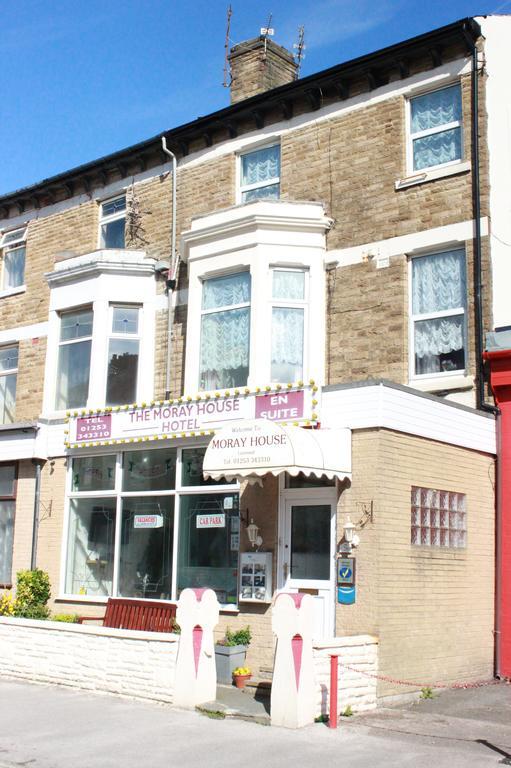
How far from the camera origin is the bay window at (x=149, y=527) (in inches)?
542

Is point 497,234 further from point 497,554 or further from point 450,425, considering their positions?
point 497,554

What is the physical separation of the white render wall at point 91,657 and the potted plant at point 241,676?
1.19 m

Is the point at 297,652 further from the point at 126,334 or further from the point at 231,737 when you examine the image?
the point at 126,334

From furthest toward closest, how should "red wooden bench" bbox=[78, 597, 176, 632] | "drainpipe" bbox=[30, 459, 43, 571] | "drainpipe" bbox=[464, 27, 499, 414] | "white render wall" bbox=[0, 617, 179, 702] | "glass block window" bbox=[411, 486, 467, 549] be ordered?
"drainpipe" bbox=[30, 459, 43, 571] → "red wooden bench" bbox=[78, 597, 176, 632] → "drainpipe" bbox=[464, 27, 499, 414] → "glass block window" bbox=[411, 486, 467, 549] → "white render wall" bbox=[0, 617, 179, 702]

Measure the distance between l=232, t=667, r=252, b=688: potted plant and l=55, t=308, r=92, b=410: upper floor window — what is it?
23.1 feet

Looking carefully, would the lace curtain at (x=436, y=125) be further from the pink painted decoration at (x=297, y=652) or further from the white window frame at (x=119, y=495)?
the pink painted decoration at (x=297, y=652)

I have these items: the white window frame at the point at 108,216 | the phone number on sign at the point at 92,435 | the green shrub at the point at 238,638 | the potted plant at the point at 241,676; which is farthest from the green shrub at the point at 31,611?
the white window frame at the point at 108,216

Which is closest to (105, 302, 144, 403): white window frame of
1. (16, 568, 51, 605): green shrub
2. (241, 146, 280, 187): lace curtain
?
(241, 146, 280, 187): lace curtain

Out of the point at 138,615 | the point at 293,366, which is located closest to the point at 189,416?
the point at 293,366

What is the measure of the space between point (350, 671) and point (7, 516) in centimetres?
913

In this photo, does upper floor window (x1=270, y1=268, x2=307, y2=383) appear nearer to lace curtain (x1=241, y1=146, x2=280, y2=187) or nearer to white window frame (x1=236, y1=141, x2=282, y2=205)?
white window frame (x1=236, y1=141, x2=282, y2=205)

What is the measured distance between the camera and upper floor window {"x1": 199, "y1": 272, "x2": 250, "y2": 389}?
1526 cm

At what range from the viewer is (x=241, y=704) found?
1075cm

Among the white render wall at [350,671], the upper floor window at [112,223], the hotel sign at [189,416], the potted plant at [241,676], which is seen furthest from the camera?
the upper floor window at [112,223]
